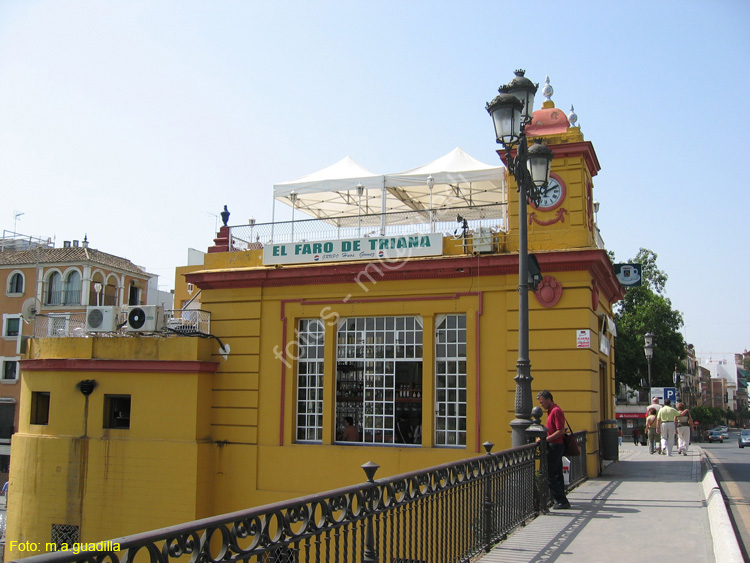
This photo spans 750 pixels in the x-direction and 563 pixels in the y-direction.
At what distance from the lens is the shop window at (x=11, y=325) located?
46312mm

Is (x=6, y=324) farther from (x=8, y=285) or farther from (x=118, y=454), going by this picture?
(x=118, y=454)

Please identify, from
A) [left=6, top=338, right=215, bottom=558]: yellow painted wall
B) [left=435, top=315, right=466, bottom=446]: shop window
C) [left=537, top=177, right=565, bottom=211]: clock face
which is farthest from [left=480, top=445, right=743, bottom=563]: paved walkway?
[left=6, top=338, right=215, bottom=558]: yellow painted wall

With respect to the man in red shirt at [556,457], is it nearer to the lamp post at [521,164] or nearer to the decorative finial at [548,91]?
the lamp post at [521,164]

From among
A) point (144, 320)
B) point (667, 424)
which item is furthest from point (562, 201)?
point (144, 320)

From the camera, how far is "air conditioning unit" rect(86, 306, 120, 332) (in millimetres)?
17875

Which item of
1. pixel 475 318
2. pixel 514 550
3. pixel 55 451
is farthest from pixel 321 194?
pixel 514 550

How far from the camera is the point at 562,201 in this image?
605 inches

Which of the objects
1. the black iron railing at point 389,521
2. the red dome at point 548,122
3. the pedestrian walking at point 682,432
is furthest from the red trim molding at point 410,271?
the black iron railing at point 389,521

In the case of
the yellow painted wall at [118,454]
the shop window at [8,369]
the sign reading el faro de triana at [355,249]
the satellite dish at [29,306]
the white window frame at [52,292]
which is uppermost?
the white window frame at [52,292]

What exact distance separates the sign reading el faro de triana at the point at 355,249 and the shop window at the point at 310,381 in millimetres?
1605

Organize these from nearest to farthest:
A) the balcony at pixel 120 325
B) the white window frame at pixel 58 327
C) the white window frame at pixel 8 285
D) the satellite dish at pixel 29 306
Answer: the balcony at pixel 120 325
the white window frame at pixel 58 327
the satellite dish at pixel 29 306
the white window frame at pixel 8 285

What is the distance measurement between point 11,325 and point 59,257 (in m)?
5.60

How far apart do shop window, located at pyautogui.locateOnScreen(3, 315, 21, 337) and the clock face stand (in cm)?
4099

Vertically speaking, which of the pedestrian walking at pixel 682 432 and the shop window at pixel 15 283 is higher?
the shop window at pixel 15 283
